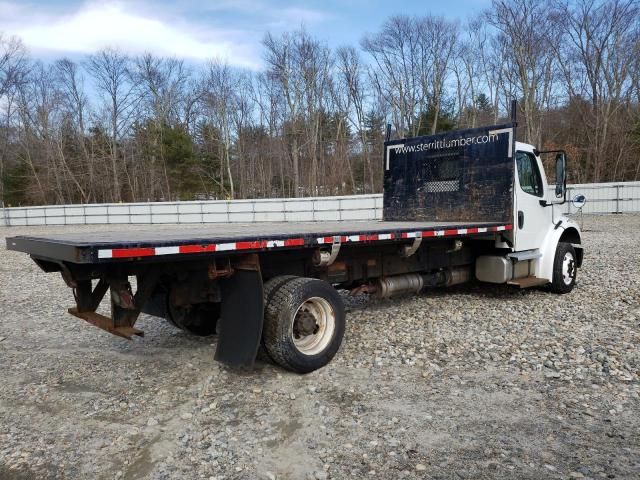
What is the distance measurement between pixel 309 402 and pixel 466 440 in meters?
1.32

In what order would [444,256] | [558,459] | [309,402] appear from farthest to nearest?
[444,256] → [309,402] → [558,459]

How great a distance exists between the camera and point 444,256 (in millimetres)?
7543

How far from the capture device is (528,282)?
7.89 m

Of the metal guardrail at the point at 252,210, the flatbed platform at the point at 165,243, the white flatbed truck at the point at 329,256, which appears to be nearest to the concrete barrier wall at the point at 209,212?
the metal guardrail at the point at 252,210

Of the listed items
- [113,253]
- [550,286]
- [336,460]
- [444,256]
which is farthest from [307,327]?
[550,286]

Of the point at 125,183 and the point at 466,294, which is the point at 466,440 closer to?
the point at 466,294

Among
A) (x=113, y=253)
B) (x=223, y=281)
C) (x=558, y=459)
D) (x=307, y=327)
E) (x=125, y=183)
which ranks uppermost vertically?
(x=125, y=183)

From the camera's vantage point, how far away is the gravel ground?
11.2ft

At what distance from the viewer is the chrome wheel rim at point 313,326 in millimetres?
5039

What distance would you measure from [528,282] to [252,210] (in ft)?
69.0

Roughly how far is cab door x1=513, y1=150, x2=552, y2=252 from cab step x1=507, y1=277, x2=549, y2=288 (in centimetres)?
47

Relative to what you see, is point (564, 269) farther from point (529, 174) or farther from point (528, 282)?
point (529, 174)

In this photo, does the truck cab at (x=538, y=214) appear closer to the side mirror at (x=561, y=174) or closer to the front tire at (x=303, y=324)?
the side mirror at (x=561, y=174)

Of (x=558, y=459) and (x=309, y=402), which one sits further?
(x=309, y=402)
